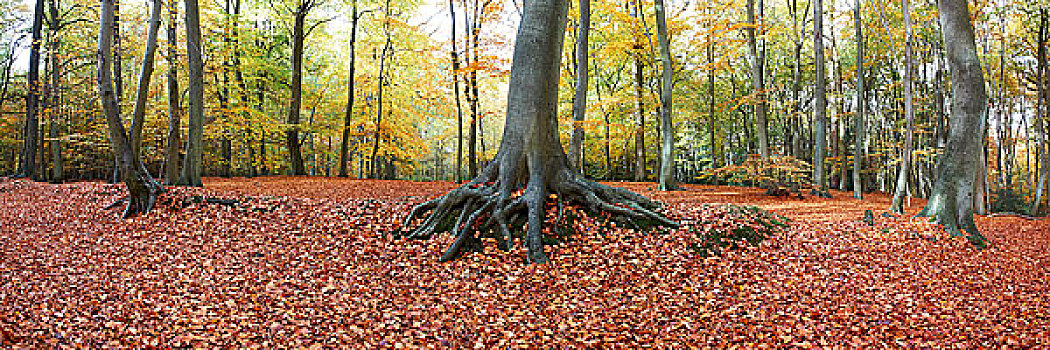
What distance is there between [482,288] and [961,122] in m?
8.24

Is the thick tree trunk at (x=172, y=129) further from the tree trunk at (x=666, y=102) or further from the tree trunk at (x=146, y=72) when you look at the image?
the tree trunk at (x=666, y=102)

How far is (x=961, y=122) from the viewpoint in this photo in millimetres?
7961

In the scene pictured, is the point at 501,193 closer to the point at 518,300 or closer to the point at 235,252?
the point at 518,300

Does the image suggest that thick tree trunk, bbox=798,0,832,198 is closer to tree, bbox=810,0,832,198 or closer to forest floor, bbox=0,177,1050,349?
tree, bbox=810,0,832,198

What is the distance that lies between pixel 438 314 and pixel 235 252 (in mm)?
3357

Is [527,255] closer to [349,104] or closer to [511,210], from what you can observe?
[511,210]

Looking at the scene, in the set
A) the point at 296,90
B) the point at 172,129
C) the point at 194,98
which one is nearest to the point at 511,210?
the point at 194,98

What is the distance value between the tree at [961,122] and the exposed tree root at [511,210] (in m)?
4.76

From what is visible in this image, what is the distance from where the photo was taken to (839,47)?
82.6 ft

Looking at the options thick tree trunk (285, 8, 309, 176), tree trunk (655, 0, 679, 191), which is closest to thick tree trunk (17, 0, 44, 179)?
thick tree trunk (285, 8, 309, 176)

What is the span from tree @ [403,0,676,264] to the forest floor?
50cm

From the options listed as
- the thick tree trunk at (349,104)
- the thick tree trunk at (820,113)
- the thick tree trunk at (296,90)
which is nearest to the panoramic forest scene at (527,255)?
the thick tree trunk at (820,113)

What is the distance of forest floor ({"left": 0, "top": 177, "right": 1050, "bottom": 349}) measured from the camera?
166 inches

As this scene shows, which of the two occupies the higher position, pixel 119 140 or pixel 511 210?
pixel 119 140
